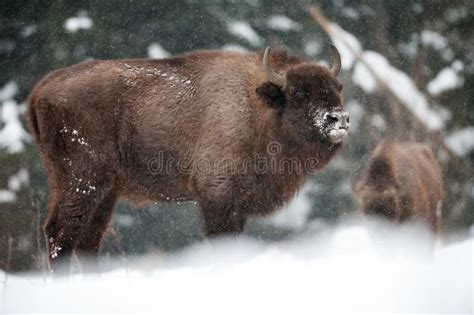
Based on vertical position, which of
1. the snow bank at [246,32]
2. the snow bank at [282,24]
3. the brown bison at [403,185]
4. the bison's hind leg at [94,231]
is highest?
the snow bank at [282,24]

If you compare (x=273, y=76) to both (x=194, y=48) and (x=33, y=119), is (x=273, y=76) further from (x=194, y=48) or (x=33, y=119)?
(x=194, y=48)

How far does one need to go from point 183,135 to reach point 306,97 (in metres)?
1.07

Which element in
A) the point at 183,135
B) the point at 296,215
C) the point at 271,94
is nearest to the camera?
the point at 271,94

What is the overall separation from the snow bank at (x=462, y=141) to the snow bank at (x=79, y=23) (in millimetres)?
4193

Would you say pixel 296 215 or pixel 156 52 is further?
pixel 296 215

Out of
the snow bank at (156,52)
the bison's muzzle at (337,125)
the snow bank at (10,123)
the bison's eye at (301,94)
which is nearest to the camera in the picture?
the bison's muzzle at (337,125)

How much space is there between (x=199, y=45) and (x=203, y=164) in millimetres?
2424

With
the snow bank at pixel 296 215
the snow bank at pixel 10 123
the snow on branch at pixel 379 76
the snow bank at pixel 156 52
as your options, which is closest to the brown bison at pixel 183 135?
the snow bank at pixel 10 123

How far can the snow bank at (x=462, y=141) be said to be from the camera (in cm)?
700

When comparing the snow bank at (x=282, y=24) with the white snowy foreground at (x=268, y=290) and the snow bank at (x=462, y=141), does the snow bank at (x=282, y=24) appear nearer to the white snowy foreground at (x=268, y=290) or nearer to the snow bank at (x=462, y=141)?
the snow bank at (x=462, y=141)

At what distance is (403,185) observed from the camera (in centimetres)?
718

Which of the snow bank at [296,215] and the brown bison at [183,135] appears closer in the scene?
the brown bison at [183,135]

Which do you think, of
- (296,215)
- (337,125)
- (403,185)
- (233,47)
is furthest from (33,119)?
(296,215)

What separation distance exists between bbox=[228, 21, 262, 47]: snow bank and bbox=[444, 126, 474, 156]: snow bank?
249cm
